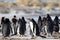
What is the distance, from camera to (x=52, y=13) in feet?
9.84

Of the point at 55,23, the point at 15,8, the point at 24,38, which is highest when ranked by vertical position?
the point at 15,8

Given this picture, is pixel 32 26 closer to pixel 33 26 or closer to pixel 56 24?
pixel 33 26

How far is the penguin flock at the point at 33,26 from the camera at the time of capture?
298 cm

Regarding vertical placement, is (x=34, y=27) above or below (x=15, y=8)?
below

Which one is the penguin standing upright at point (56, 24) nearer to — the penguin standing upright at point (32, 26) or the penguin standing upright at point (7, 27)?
the penguin standing upright at point (32, 26)

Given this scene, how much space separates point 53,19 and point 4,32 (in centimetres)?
82

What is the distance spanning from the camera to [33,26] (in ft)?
9.98

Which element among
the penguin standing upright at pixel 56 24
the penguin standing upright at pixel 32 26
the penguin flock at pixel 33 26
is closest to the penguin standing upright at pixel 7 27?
the penguin flock at pixel 33 26

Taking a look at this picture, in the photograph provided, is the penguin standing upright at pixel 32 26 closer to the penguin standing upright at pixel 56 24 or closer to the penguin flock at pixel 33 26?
the penguin flock at pixel 33 26

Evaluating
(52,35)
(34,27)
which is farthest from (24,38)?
(52,35)

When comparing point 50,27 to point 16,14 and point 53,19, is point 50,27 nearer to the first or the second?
point 53,19

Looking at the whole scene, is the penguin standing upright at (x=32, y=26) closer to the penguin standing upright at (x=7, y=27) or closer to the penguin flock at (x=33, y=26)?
the penguin flock at (x=33, y=26)

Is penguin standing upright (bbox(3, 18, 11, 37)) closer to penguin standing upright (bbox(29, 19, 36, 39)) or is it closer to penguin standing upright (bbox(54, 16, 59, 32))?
penguin standing upright (bbox(29, 19, 36, 39))

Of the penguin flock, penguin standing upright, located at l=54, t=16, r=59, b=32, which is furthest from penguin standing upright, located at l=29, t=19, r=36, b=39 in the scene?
penguin standing upright, located at l=54, t=16, r=59, b=32
